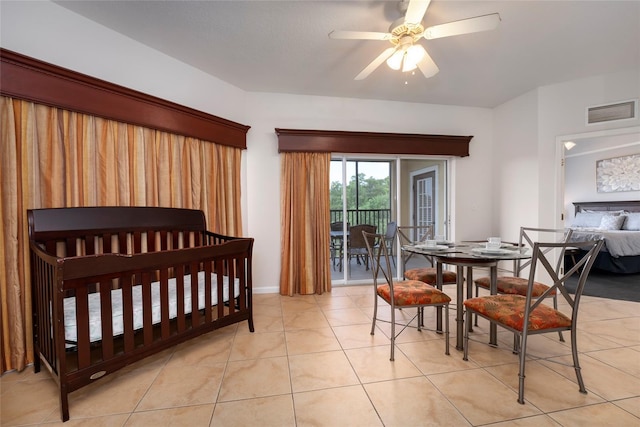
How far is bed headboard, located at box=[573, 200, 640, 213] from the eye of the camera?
17.3ft

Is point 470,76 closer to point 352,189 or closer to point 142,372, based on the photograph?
point 352,189

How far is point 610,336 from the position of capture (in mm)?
2279

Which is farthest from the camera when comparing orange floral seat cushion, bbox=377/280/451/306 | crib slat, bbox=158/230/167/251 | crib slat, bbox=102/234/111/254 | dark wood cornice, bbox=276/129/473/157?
dark wood cornice, bbox=276/129/473/157

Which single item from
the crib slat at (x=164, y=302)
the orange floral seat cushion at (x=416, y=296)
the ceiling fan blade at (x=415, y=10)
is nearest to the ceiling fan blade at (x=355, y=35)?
the ceiling fan blade at (x=415, y=10)

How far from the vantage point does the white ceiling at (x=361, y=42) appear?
2.04m

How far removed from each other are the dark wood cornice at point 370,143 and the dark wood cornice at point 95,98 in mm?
874

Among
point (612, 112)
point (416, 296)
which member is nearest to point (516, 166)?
point (612, 112)

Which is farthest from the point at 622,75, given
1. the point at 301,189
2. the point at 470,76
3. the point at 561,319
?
the point at 301,189

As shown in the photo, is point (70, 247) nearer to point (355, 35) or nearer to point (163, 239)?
point (163, 239)

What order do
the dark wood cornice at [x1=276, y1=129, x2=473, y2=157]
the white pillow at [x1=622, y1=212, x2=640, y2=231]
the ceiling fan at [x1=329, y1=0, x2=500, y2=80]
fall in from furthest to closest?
the white pillow at [x1=622, y1=212, x2=640, y2=231] < the dark wood cornice at [x1=276, y1=129, x2=473, y2=157] < the ceiling fan at [x1=329, y1=0, x2=500, y2=80]

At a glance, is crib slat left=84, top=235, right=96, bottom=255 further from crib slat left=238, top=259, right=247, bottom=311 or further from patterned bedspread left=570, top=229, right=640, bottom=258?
patterned bedspread left=570, top=229, right=640, bottom=258

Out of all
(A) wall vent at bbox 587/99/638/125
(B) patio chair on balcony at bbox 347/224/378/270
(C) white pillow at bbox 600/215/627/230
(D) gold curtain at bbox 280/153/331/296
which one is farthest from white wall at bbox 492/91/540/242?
(C) white pillow at bbox 600/215/627/230

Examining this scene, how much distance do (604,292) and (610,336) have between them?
1.62 meters

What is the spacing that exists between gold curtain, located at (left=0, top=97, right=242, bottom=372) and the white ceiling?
86cm
